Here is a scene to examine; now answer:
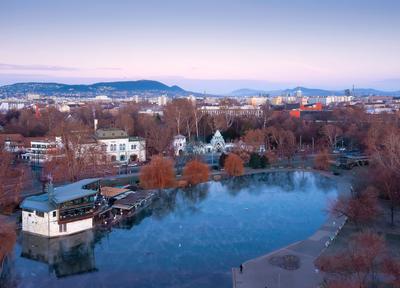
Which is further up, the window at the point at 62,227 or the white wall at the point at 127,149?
the white wall at the point at 127,149

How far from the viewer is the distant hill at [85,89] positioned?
438ft

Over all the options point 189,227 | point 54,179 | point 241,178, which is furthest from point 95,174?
point 189,227

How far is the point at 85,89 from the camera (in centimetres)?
14512

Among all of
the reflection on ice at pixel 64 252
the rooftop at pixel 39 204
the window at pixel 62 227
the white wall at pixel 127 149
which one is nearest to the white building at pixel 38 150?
the white wall at pixel 127 149

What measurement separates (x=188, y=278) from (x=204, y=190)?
9.14m

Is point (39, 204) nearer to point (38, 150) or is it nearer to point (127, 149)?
point (127, 149)

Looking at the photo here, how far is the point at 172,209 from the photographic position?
15797 mm

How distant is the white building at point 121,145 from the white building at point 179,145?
7.82ft

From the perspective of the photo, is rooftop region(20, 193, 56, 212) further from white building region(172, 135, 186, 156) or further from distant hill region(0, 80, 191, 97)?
distant hill region(0, 80, 191, 97)

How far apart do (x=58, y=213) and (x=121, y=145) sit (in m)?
12.7

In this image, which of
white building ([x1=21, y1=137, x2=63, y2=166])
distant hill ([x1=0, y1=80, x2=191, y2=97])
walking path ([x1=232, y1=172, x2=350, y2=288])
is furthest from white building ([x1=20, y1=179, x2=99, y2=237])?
distant hill ([x1=0, y1=80, x2=191, y2=97])

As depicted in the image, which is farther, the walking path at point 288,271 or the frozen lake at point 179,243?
the frozen lake at point 179,243

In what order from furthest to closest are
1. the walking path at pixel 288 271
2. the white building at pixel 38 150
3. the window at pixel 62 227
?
the white building at pixel 38 150 → the window at pixel 62 227 → the walking path at pixel 288 271

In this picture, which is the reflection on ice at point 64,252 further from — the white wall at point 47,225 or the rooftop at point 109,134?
the rooftop at point 109,134
